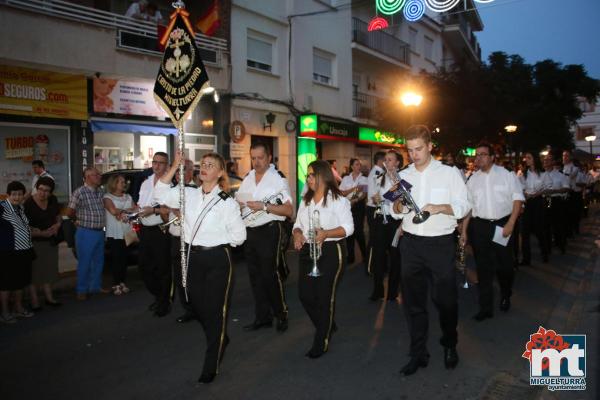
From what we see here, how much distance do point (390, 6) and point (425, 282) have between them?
41.3 feet

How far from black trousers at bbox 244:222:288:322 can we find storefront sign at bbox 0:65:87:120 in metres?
8.55

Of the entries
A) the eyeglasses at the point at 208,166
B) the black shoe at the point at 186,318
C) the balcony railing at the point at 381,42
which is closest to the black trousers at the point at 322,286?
the eyeglasses at the point at 208,166

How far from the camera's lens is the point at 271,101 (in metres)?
17.8

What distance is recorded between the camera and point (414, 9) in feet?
44.7

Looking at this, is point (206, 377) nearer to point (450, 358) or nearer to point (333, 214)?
point (333, 214)

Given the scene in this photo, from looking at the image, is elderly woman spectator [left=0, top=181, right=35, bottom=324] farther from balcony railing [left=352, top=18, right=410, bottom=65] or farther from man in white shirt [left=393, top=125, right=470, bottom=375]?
balcony railing [left=352, top=18, right=410, bottom=65]

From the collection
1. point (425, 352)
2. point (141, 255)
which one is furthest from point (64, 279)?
point (425, 352)

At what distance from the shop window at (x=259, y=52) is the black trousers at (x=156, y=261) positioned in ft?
38.9

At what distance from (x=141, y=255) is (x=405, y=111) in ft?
58.2

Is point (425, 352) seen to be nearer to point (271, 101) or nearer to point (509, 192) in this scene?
point (509, 192)

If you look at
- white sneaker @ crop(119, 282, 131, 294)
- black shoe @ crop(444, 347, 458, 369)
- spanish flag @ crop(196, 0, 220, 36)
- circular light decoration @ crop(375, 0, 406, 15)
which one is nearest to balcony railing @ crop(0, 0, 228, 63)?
spanish flag @ crop(196, 0, 220, 36)

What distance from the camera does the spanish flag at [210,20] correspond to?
15554 millimetres

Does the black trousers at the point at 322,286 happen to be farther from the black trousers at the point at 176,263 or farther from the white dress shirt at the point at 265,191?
the black trousers at the point at 176,263

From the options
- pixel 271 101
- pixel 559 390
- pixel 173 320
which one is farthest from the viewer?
pixel 271 101
